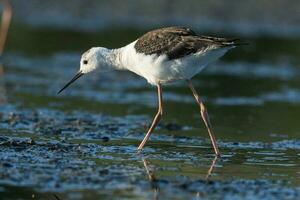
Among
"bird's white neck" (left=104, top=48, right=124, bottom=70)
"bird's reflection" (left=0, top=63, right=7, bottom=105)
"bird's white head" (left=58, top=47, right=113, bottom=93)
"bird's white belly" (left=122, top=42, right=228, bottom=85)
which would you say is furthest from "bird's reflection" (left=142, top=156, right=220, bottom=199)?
"bird's reflection" (left=0, top=63, right=7, bottom=105)

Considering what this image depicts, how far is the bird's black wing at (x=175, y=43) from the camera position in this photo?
939 centimetres

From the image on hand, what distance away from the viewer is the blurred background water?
26.2ft

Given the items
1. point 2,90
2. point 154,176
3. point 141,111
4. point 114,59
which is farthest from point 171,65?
point 2,90

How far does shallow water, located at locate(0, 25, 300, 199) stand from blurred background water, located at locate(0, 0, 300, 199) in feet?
0.06

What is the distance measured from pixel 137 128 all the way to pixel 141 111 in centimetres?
139

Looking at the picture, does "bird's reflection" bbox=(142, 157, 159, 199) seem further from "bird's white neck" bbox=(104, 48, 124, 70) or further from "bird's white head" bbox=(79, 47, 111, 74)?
"bird's white head" bbox=(79, 47, 111, 74)

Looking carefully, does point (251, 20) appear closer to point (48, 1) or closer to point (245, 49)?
point (245, 49)

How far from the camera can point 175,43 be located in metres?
9.56

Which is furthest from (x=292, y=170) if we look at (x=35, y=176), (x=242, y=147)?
(x=35, y=176)

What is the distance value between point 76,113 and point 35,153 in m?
3.21

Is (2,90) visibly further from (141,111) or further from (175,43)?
(175,43)

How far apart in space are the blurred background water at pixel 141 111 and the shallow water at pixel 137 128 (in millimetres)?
19

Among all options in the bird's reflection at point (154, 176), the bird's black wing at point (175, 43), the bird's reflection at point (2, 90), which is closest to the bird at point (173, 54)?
the bird's black wing at point (175, 43)

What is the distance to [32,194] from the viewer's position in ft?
24.1
